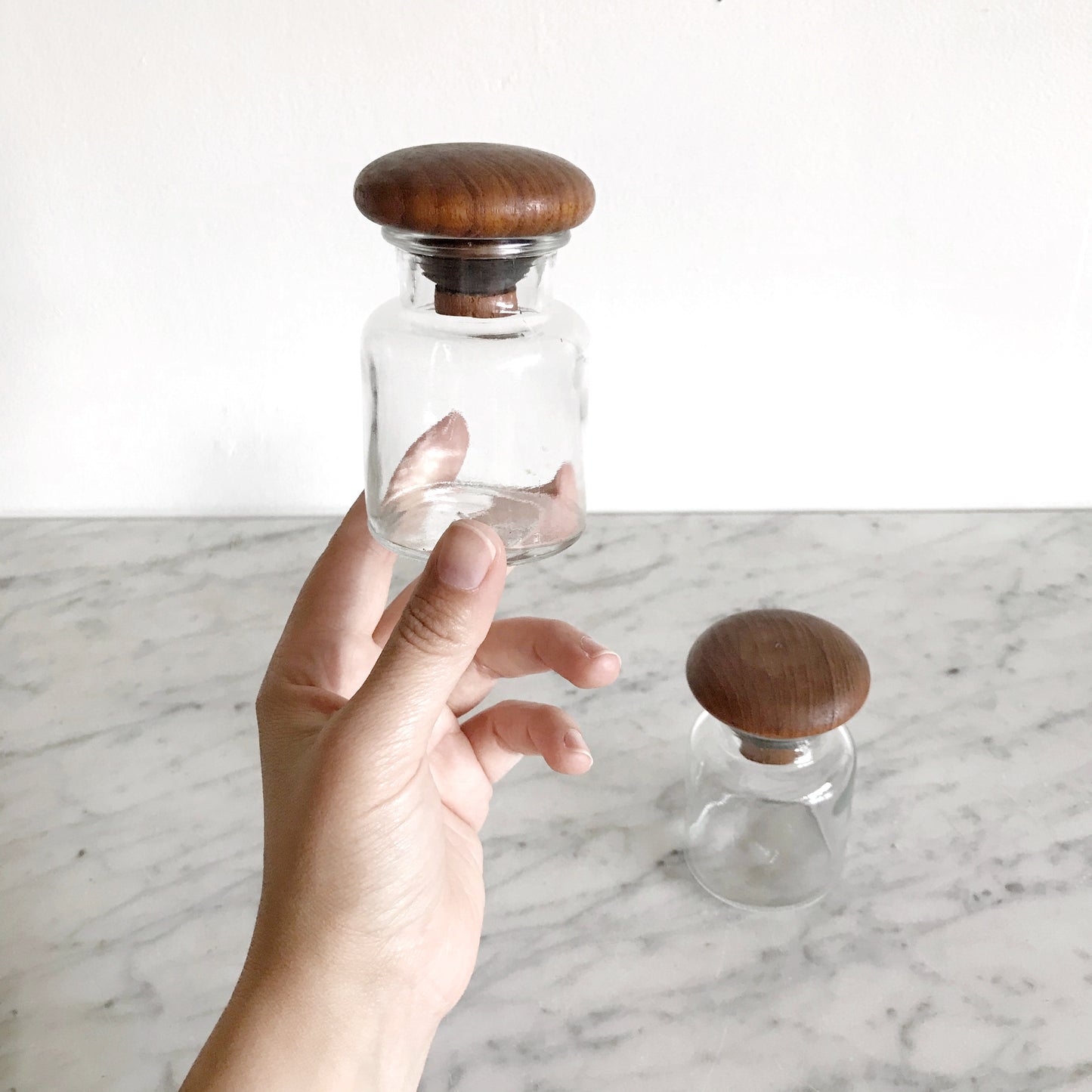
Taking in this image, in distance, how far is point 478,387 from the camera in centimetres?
64

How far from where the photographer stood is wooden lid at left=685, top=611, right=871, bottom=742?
56cm

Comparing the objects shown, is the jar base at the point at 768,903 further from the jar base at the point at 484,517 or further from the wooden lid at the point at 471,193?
the wooden lid at the point at 471,193

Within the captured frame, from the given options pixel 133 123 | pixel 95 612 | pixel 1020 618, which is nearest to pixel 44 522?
pixel 95 612

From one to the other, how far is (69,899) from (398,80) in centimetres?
68

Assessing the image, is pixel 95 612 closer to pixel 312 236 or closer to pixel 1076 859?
pixel 312 236

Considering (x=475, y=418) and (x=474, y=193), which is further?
(x=475, y=418)

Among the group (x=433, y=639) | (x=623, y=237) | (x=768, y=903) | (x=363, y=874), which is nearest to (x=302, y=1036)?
(x=363, y=874)

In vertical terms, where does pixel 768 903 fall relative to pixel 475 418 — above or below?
below

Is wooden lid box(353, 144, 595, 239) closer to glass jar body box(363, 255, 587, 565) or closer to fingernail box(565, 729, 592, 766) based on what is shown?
glass jar body box(363, 255, 587, 565)

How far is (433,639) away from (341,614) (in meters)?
0.23

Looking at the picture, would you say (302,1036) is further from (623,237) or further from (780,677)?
(623,237)

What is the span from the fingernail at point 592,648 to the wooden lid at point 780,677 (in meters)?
0.06

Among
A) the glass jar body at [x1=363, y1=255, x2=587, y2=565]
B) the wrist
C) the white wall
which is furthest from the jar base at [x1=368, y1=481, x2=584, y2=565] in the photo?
the white wall

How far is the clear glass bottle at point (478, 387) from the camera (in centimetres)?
50
